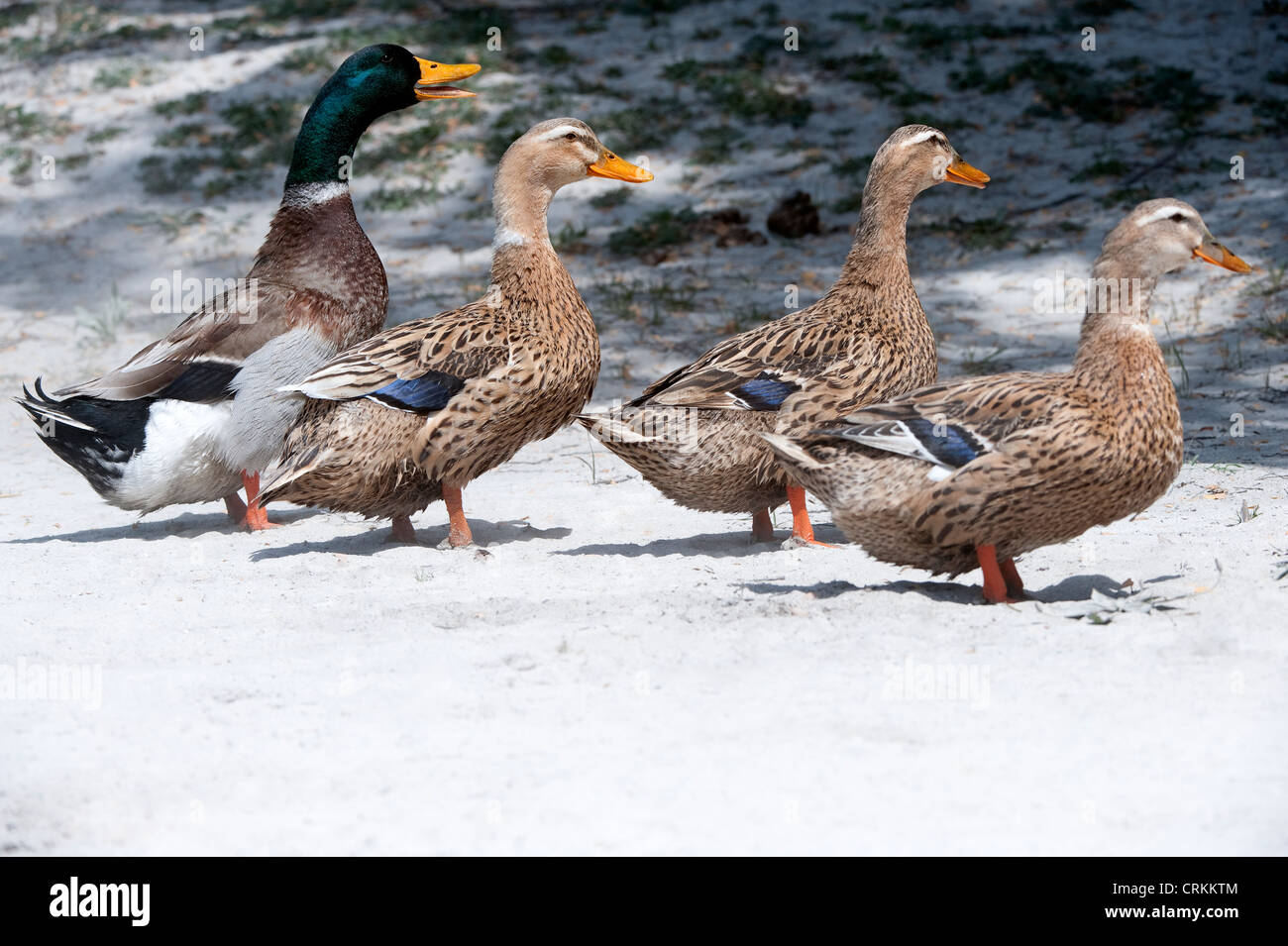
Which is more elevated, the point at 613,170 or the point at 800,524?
the point at 613,170

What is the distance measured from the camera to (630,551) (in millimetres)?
5930

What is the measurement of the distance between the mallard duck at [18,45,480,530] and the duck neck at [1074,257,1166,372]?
309cm

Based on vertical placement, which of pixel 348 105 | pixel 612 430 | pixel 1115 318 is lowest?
pixel 612 430

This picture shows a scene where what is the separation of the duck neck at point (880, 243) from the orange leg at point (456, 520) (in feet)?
5.78

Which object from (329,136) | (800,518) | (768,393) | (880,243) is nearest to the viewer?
(768,393)

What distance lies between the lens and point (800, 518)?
585cm

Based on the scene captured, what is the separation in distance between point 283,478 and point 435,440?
586 millimetres

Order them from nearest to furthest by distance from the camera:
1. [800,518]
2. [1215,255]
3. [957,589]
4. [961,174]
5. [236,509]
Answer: [957,589], [1215,255], [800,518], [961,174], [236,509]

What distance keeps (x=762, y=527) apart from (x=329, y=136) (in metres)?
2.79

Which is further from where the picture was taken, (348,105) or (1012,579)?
(348,105)

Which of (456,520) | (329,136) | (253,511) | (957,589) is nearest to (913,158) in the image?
(957,589)

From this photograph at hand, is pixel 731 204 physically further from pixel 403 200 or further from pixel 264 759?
pixel 264 759

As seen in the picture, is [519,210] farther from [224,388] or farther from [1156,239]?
[1156,239]

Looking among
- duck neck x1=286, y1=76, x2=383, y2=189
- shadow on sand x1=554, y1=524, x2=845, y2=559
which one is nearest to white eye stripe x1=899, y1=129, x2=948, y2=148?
shadow on sand x1=554, y1=524, x2=845, y2=559
